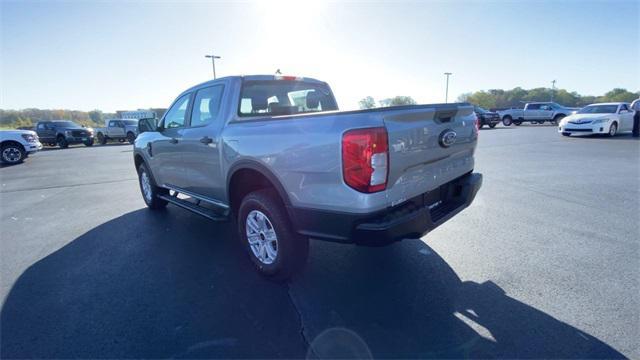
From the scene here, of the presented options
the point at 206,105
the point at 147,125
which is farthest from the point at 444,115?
the point at 147,125

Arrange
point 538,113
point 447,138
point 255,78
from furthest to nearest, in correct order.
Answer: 1. point 538,113
2. point 255,78
3. point 447,138

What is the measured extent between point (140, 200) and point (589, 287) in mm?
7037

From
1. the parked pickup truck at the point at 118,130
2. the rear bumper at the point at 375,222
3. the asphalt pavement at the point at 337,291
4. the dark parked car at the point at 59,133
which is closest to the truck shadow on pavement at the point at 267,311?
the asphalt pavement at the point at 337,291

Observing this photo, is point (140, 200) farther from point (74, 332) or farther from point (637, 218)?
point (637, 218)

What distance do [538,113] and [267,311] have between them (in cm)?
3311

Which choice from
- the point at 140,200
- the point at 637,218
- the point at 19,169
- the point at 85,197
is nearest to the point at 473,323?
the point at 637,218

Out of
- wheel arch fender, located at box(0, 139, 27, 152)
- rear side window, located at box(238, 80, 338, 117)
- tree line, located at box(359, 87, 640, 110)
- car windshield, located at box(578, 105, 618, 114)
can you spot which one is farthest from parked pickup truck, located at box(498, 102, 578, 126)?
tree line, located at box(359, 87, 640, 110)

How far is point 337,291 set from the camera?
295cm

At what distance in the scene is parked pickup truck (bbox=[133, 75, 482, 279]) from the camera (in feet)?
7.59

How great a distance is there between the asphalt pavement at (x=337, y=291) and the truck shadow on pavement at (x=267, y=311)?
0.04 feet

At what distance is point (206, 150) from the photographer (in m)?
3.79

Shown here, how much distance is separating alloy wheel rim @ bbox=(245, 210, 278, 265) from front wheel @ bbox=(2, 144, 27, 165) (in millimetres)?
15231

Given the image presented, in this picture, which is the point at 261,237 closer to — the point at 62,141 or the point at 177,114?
the point at 177,114

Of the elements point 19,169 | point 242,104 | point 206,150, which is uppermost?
point 242,104
